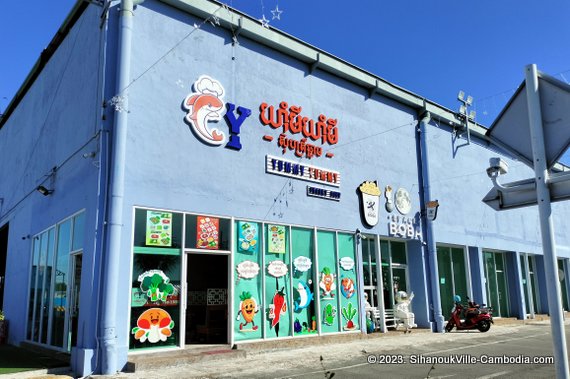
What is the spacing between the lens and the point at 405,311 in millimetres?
18125

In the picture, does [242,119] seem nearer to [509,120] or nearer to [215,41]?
[215,41]

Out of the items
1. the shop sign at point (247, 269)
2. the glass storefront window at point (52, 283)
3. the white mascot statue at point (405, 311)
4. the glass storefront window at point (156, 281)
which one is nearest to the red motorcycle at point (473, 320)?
the white mascot statue at point (405, 311)

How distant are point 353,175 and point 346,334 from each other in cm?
553

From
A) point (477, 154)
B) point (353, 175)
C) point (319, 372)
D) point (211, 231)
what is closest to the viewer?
point (319, 372)

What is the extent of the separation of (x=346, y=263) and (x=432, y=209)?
17.4ft

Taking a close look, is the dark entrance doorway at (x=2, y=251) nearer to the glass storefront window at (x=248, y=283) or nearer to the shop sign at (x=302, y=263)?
the glass storefront window at (x=248, y=283)

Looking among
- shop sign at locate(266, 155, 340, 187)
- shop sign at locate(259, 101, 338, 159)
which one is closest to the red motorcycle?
shop sign at locate(266, 155, 340, 187)

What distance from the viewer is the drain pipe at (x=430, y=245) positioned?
1906cm

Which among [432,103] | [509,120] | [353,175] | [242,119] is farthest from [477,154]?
[509,120]

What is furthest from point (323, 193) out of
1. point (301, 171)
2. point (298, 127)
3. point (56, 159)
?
point (56, 159)

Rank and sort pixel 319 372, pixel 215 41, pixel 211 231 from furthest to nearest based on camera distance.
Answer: pixel 215 41, pixel 211 231, pixel 319 372

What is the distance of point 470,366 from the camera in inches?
422

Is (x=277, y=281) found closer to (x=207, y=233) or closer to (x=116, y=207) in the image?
(x=207, y=233)

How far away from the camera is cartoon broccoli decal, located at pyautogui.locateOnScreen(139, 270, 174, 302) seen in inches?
452
